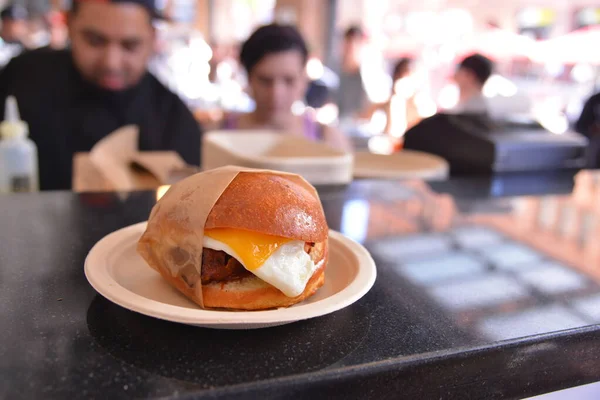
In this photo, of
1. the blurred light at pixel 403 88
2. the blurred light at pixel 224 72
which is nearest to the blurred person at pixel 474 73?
the blurred light at pixel 403 88

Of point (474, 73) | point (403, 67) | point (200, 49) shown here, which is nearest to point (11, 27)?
point (200, 49)

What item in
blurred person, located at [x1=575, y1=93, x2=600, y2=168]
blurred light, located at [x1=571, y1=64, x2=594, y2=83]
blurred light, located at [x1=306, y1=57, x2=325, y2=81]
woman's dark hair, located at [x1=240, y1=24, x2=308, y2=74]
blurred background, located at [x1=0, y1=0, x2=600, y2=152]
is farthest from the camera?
blurred light, located at [x1=306, y1=57, x2=325, y2=81]

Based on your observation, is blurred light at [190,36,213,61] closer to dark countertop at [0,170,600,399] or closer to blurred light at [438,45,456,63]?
blurred light at [438,45,456,63]

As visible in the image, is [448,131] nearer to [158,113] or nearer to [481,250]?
[481,250]

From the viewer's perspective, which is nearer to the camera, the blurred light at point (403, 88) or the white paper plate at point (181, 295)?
the white paper plate at point (181, 295)

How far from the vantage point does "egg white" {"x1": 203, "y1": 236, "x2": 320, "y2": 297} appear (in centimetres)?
58

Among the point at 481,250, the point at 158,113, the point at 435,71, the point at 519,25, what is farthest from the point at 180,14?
the point at 481,250

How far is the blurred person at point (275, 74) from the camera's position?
7.23ft

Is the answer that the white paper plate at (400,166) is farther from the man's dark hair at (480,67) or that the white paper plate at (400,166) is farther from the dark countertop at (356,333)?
the man's dark hair at (480,67)

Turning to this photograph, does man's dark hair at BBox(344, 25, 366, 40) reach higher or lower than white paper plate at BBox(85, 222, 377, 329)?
higher

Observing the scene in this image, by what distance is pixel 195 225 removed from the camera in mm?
585

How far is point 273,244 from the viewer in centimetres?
59

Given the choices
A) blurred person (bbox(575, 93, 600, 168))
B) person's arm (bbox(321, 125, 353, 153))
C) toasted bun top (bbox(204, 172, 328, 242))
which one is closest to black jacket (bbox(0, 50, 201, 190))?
→ person's arm (bbox(321, 125, 353, 153))

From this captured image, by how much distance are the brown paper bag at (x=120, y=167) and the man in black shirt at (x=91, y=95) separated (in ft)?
2.25
